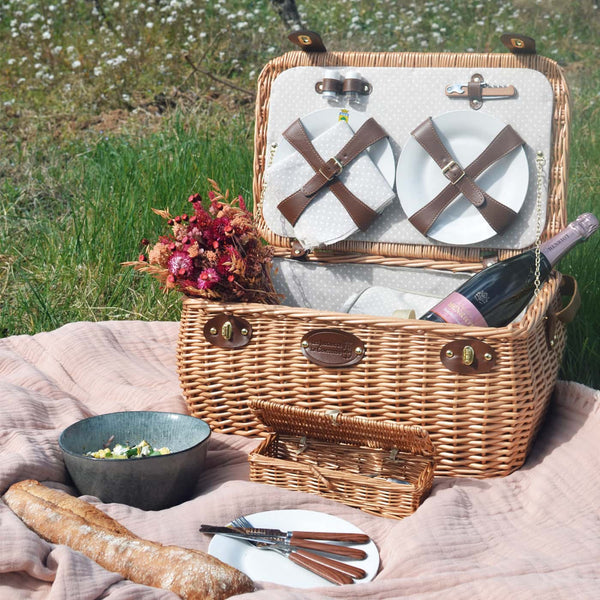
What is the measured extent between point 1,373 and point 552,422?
60.7 inches

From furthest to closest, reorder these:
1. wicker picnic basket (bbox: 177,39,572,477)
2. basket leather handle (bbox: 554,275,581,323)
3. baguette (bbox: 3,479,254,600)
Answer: basket leather handle (bbox: 554,275,581,323) → wicker picnic basket (bbox: 177,39,572,477) → baguette (bbox: 3,479,254,600)

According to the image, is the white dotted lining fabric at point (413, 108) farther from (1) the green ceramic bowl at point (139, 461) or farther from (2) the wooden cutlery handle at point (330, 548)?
(2) the wooden cutlery handle at point (330, 548)

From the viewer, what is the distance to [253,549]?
144cm

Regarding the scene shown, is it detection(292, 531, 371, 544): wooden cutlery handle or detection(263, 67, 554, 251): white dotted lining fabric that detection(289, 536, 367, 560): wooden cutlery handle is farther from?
detection(263, 67, 554, 251): white dotted lining fabric

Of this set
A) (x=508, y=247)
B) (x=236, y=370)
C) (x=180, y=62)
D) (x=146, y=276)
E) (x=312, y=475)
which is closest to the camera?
(x=312, y=475)

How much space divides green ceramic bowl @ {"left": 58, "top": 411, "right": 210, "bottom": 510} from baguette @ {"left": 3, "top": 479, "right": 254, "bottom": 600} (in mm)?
84

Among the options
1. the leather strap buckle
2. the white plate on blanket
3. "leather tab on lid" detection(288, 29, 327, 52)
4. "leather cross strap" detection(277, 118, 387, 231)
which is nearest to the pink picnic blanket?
the white plate on blanket

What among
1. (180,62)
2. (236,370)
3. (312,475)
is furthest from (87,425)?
(180,62)

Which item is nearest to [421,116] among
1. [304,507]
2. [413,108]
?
[413,108]

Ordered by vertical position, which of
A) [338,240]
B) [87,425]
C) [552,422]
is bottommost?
[552,422]

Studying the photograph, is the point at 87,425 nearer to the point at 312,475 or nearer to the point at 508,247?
the point at 312,475

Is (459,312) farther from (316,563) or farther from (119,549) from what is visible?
(119,549)

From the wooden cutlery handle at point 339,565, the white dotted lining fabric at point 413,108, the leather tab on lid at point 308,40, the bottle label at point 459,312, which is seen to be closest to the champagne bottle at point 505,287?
the bottle label at point 459,312

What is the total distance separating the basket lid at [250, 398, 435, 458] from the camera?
1.63 m
